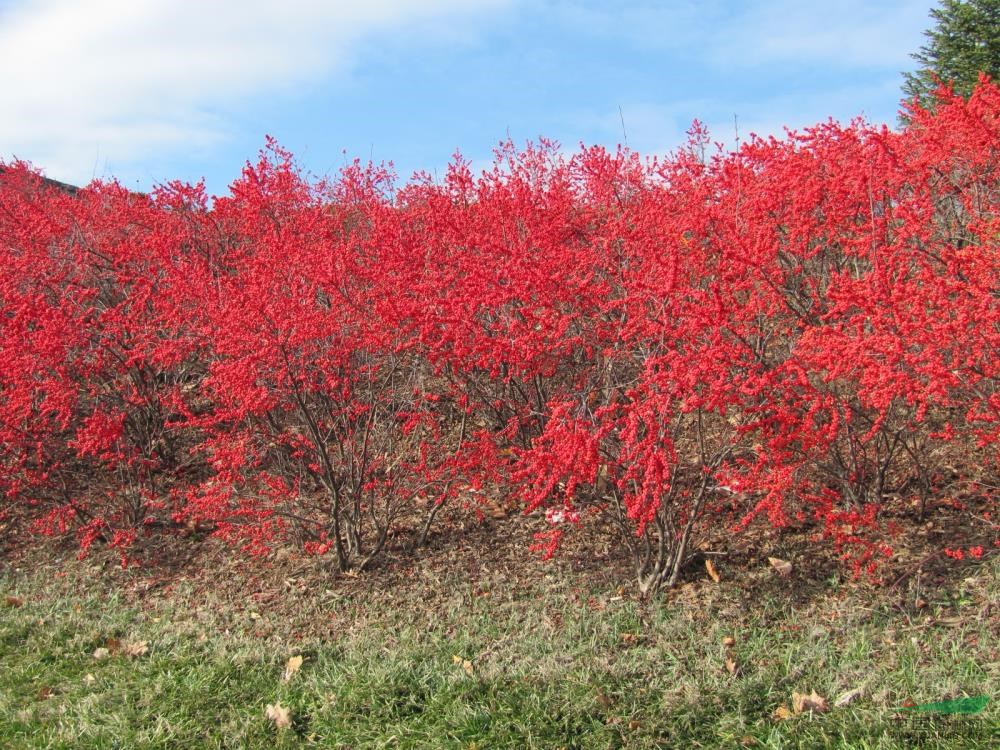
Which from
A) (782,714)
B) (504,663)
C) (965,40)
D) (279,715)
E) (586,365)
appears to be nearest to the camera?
(782,714)

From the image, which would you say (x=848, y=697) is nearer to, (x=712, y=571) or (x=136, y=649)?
(x=712, y=571)

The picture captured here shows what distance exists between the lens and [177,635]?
403 centimetres

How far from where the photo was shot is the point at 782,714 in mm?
3000

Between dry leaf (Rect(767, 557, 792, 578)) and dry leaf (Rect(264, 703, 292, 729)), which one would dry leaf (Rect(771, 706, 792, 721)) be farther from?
dry leaf (Rect(264, 703, 292, 729))

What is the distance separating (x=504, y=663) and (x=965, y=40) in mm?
22241

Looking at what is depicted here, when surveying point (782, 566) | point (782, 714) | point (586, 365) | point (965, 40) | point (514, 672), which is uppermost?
point (965, 40)

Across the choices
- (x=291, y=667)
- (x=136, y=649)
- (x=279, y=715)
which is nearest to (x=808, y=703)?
(x=279, y=715)

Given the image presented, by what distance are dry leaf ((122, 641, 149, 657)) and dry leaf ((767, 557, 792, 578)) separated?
3255mm

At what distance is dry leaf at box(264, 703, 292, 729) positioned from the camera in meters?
3.24

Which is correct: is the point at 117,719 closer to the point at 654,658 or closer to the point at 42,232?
the point at 654,658

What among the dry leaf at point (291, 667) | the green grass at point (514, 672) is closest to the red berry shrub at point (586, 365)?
the green grass at point (514, 672)

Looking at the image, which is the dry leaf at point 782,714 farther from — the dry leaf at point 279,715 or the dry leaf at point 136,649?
the dry leaf at point 136,649

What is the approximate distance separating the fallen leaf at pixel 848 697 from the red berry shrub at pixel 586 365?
84 cm

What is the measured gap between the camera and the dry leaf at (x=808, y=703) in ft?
9.87
